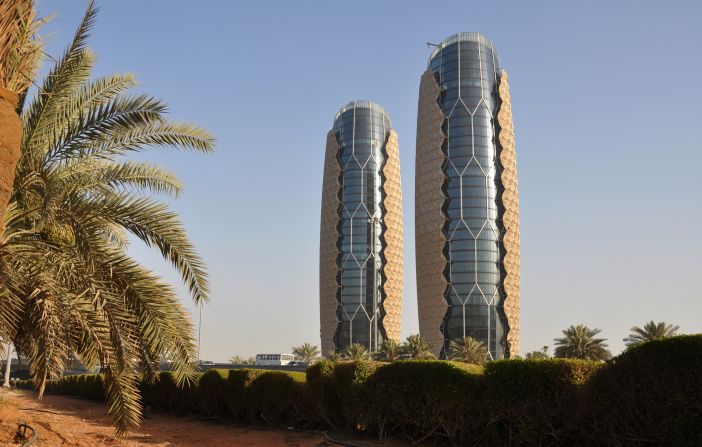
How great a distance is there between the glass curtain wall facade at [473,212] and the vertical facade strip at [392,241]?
90.3ft

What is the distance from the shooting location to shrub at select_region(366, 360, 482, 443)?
18.2 meters

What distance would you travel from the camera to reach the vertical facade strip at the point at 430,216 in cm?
11388

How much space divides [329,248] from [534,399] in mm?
126087

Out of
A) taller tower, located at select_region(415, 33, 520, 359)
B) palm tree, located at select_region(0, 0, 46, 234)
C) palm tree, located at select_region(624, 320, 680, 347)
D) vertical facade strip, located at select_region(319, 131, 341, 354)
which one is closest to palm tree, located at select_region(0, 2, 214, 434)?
palm tree, located at select_region(0, 0, 46, 234)

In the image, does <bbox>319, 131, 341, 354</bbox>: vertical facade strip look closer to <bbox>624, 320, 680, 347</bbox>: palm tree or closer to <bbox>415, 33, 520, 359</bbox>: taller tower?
<bbox>415, 33, 520, 359</bbox>: taller tower

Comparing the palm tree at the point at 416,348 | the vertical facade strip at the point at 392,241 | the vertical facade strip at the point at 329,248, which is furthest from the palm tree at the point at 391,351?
the vertical facade strip at the point at 329,248

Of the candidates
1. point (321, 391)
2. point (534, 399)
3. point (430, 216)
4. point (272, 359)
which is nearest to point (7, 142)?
point (534, 399)

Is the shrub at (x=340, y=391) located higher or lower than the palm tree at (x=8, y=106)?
lower

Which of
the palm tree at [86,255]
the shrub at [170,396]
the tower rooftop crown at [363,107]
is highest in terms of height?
the tower rooftop crown at [363,107]

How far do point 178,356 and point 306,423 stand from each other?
11.9m

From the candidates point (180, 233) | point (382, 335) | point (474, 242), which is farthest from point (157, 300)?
point (382, 335)

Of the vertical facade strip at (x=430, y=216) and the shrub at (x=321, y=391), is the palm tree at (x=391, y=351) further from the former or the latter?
the shrub at (x=321, y=391)

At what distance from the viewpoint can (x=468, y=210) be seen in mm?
112125

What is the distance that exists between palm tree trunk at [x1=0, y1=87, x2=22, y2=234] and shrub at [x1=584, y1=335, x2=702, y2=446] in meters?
12.1
